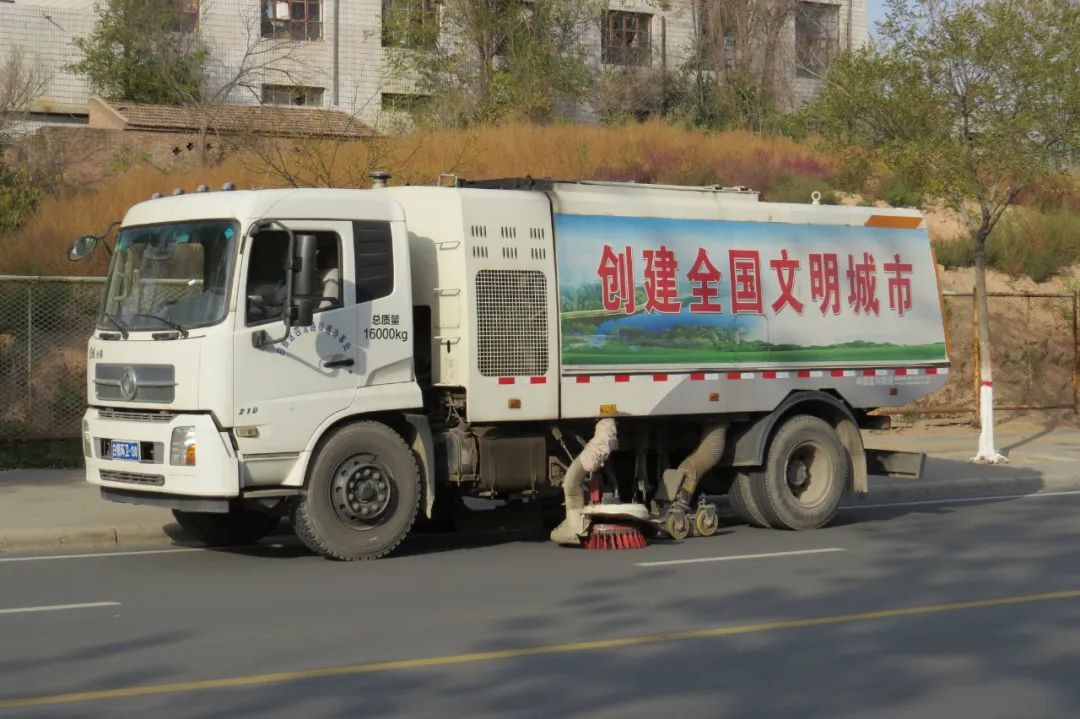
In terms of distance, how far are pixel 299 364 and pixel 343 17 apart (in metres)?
34.2

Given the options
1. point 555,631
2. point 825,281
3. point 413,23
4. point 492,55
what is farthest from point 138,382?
point 413,23

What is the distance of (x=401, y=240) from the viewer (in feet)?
40.3

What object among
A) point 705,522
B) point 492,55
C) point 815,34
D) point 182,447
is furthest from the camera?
point 815,34

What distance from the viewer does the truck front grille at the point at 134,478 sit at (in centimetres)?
1160

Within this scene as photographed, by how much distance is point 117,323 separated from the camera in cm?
1207

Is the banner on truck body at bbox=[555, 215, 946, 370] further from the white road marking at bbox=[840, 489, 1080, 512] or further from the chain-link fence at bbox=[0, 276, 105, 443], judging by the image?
the chain-link fence at bbox=[0, 276, 105, 443]

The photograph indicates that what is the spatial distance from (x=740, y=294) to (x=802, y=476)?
6.32 feet

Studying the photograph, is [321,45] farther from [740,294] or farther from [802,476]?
[802,476]

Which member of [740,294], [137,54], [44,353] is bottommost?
[44,353]

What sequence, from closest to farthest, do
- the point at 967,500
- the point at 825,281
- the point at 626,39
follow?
the point at 825,281, the point at 967,500, the point at 626,39

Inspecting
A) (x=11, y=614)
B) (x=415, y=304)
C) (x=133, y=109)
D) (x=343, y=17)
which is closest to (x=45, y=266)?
(x=415, y=304)

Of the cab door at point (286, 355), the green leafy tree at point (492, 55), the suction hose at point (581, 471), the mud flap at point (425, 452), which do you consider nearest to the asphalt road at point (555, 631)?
the suction hose at point (581, 471)

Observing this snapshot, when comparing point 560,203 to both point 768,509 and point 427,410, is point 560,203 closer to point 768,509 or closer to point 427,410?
point 427,410

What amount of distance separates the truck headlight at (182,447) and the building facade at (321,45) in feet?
91.0
